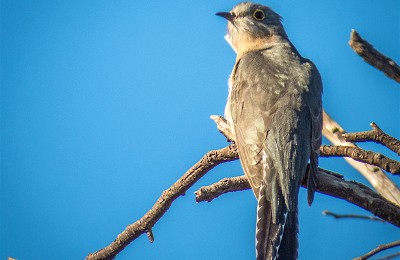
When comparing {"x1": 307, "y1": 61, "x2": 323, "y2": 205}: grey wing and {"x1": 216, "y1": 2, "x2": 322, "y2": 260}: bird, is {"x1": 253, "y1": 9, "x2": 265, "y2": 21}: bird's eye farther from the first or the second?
{"x1": 307, "y1": 61, "x2": 323, "y2": 205}: grey wing

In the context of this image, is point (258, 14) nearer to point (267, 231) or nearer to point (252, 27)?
point (252, 27)

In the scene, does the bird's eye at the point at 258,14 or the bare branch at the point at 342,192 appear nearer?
the bare branch at the point at 342,192

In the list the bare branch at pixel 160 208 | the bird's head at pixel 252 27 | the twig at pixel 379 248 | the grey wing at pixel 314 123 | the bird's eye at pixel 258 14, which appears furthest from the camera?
the bird's eye at pixel 258 14

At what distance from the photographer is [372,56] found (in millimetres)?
5012

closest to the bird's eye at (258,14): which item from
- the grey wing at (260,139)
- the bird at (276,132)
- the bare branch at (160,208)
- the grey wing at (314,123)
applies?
the bird at (276,132)

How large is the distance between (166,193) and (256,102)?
4.30 ft

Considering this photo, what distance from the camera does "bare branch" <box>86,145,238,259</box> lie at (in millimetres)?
5305

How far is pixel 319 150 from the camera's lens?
5.80 meters

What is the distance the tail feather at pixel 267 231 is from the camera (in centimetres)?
495

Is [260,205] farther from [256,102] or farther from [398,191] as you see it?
[398,191]

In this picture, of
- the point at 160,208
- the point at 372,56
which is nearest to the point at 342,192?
the point at 372,56

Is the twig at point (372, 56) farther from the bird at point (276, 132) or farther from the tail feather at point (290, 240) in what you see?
the tail feather at point (290, 240)

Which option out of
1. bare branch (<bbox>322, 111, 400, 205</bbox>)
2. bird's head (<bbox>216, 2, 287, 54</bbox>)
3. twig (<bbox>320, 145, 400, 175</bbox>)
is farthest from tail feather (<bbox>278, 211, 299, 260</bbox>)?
bird's head (<bbox>216, 2, 287, 54</bbox>)

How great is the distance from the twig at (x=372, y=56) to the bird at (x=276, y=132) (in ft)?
3.17
